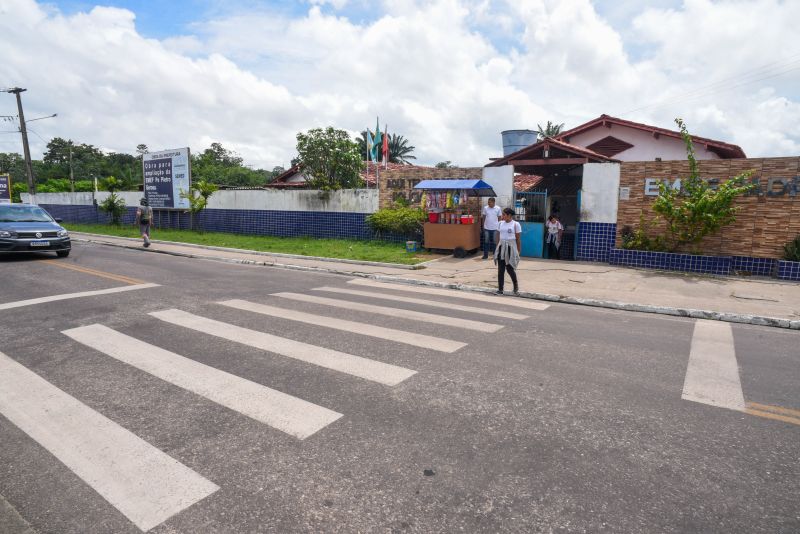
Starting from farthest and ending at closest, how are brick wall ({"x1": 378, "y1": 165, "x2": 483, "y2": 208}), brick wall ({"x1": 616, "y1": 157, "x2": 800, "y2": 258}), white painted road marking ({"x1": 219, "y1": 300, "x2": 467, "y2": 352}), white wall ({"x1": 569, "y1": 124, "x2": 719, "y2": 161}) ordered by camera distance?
1. white wall ({"x1": 569, "y1": 124, "x2": 719, "y2": 161})
2. brick wall ({"x1": 378, "y1": 165, "x2": 483, "y2": 208})
3. brick wall ({"x1": 616, "y1": 157, "x2": 800, "y2": 258})
4. white painted road marking ({"x1": 219, "y1": 300, "x2": 467, "y2": 352})

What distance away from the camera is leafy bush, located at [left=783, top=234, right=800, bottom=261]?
1084 centimetres

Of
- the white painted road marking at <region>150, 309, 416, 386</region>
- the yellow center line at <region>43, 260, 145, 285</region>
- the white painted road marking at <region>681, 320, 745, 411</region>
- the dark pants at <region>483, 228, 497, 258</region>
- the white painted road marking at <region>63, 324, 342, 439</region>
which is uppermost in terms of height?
the dark pants at <region>483, 228, 497, 258</region>

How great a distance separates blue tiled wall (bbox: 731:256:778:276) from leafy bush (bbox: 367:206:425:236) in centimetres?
907

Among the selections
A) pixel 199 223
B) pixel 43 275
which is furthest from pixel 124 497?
pixel 199 223

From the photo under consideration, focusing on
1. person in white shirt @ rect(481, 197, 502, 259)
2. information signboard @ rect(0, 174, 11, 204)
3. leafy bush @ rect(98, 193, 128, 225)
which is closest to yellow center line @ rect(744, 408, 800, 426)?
person in white shirt @ rect(481, 197, 502, 259)

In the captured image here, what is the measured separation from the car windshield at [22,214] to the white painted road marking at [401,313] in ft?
32.9

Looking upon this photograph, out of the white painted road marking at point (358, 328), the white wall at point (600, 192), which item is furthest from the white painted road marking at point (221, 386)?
the white wall at point (600, 192)

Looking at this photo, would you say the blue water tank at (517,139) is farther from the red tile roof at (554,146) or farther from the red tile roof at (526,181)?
the red tile roof at (554,146)

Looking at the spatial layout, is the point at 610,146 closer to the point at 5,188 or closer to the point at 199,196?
the point at 199,196

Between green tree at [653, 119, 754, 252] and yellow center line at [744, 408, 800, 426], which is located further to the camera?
green tree at [653, 119, 754, 252]

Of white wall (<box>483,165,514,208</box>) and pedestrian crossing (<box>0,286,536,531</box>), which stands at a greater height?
white wall (<box>483,165,514,208</box>)

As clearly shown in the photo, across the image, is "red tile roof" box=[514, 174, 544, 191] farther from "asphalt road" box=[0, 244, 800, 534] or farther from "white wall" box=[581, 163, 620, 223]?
"asphalt road" box=[0, 244, 800, 534]

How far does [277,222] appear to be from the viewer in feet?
69.2

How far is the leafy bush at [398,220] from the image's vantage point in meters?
16.4
